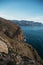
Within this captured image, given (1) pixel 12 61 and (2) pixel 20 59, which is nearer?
(1) pixel 12 61

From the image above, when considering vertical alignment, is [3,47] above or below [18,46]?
above

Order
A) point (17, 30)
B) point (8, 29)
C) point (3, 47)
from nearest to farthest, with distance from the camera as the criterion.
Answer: point (3, 47)
point (8, 29)
point (17, 30)

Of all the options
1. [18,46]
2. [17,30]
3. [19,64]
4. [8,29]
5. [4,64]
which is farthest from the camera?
[17,30]

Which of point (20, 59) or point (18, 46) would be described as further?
point (18, 46)

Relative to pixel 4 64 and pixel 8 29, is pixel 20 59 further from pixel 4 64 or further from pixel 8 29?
pixel 8 29

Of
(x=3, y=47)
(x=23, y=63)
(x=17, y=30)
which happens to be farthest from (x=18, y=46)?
(x=17, y=30)

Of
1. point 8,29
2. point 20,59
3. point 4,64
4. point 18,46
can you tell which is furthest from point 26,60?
point 8,29

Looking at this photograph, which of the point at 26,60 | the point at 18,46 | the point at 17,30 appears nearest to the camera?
the point at 26,60

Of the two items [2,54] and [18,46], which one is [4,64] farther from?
[18,46]

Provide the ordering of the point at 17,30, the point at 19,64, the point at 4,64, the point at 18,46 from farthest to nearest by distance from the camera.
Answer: the point at 17,30, the point at 18,46, the point at 19,64, the point at 4,64
